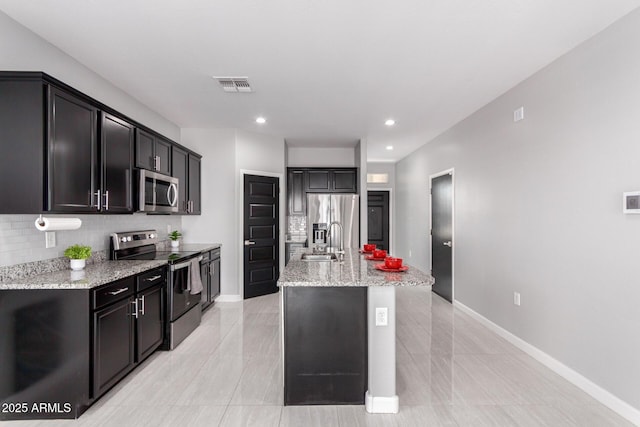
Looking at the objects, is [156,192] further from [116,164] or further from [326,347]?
[326,347]

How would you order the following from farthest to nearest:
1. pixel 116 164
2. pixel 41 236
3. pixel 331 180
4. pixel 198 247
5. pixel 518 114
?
pixel 331 180 < pixel 198 247 < pixel 518 114 < pixel 116 164 < pixel 41 236

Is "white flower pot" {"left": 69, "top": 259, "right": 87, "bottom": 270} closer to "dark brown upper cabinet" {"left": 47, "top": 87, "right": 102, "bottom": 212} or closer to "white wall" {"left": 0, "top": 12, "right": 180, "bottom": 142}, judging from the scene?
"dark brown upper cabinet" {"left": 47, "top": 87, "right": 102, "bottom": 212}

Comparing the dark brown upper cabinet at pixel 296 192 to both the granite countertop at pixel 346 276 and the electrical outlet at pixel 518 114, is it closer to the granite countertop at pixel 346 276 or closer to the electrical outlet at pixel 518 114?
the granite countertop at pixel 346 276

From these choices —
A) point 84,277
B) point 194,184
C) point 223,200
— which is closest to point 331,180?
point 223,200

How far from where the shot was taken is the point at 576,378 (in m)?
2.68

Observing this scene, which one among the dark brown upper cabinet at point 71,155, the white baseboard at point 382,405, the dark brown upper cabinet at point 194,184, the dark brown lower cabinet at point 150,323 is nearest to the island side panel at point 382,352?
the white baseboard at point 382,405

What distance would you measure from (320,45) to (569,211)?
246cm

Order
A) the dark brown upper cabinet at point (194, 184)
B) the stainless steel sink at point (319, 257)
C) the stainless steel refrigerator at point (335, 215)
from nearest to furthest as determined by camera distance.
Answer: the stainless steel sink at point (319, 257), the dark brown upper cabinet at point (194, 184), the stainless steel refrigerator at point (335, 215)

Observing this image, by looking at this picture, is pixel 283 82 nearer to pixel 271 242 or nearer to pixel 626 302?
pixel 271 242

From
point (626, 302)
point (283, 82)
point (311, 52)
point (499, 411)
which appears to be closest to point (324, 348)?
point (499, 411)

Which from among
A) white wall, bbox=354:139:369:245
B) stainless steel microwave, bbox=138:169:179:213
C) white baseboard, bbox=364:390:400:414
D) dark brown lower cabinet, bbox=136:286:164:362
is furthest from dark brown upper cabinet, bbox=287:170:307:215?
white baseboard, bbox=364:390:400:414

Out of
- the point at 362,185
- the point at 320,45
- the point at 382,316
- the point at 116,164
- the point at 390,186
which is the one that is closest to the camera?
the point at 382,316

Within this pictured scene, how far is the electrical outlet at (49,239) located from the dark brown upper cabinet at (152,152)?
0.97m

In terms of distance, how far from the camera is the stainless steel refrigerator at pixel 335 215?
5926mm
